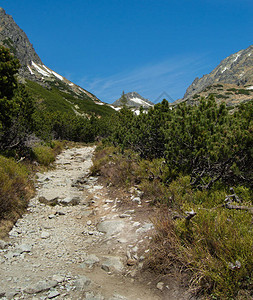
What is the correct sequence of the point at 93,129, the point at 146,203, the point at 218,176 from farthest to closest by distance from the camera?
the point at 93,129, the point at 146,203, the point at 218,176

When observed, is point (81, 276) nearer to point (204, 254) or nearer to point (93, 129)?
point (204, 254)

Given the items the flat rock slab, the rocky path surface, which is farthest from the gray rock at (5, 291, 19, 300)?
the flat rock slab

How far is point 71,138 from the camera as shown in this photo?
3628 centimetres

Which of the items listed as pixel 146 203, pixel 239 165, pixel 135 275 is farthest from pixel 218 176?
pixel 135 275

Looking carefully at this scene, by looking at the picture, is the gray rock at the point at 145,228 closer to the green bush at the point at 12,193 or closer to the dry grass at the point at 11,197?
the dry grass at the point at 11,197

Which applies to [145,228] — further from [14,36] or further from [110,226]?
[14,36]

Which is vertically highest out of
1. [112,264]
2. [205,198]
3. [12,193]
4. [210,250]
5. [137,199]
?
[205,198]

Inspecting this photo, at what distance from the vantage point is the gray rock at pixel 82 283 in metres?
3.46

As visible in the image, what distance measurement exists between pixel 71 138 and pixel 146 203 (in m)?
31.3

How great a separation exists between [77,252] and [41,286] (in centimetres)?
139

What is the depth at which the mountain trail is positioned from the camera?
337 centimetres

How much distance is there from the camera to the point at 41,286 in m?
3.42

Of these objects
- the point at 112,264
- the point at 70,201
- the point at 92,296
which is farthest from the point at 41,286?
the point at 70,201

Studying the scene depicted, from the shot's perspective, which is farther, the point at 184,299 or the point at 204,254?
the point at 204,254
